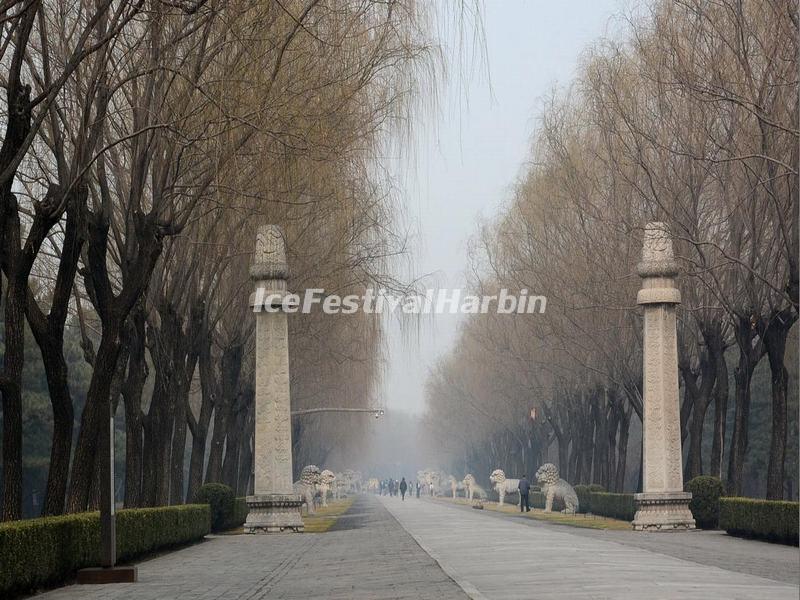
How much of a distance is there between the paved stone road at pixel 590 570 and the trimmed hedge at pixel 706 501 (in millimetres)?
7530

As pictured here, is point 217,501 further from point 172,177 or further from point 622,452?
point 622,452

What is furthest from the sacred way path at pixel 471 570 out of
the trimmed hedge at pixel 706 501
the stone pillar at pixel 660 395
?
the trimmed hedge at pixel 706 501

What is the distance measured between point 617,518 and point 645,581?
31400 mm

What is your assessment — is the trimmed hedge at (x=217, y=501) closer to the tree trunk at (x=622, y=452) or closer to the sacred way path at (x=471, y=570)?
the sacred way path at (x=471, y=570)

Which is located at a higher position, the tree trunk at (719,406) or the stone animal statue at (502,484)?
the tree trunk at (719,406)

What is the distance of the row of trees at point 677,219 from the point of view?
29641 millimetres

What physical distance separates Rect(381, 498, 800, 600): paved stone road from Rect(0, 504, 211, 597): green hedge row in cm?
529

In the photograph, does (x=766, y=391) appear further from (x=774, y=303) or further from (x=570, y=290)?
(x=774, y=303)

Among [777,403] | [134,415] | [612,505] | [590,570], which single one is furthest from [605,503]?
[590,570]

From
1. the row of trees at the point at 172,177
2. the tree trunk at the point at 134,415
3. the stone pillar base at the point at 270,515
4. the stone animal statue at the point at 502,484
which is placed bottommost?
the stone animal statue at the point at 502,484

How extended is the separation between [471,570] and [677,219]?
674 inches

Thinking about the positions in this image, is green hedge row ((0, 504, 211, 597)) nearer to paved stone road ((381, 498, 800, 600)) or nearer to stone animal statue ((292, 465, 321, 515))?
paved stone road ((381, 498, 800, 600))

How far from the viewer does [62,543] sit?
1908 cm

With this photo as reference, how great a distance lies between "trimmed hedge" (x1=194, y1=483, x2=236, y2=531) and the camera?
38844 mm
